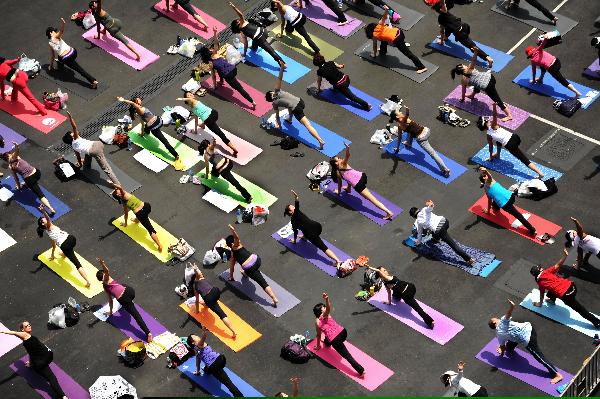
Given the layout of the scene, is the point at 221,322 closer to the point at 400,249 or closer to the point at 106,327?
the point at 106,327

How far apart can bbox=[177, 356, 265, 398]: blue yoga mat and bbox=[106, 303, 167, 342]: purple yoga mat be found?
155cm

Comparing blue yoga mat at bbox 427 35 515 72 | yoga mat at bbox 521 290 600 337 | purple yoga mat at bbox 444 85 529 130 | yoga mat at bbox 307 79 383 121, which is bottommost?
yoga mat at bbox 521 290 600 337

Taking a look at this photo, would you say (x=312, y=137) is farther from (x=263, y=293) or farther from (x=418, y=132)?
(x=263, y=293)

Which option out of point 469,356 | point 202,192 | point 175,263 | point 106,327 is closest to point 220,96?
point 202,192

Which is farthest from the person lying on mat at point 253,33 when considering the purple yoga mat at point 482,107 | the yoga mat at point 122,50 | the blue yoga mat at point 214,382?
the blue yoga mat at point 214,382

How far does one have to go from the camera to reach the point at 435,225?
37656mm

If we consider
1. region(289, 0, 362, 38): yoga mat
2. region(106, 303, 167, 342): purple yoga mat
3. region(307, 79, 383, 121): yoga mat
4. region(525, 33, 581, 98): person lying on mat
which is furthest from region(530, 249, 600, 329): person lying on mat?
region(289, 0, 362, 38): yoga mat

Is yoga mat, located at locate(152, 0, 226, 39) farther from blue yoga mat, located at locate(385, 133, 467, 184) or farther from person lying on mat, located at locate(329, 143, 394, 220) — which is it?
person lying on mat, located at locate(329, 143, 394, 220)

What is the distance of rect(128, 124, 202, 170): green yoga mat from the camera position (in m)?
42.0

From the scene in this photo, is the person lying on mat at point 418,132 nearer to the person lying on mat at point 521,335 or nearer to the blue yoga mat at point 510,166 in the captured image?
the blue yoga mat at point 510,166

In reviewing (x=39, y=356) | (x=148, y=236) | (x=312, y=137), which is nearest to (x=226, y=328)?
(x=148, y=236)

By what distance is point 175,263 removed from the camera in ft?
127

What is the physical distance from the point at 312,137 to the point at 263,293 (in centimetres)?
682

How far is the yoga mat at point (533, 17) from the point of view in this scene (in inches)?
1820
